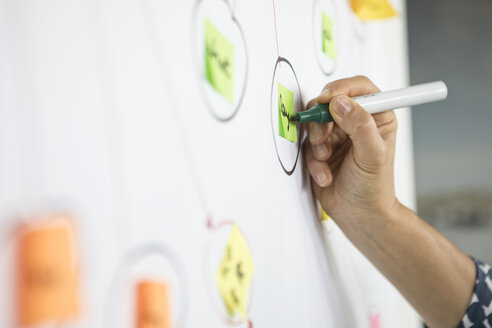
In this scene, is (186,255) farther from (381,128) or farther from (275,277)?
(381,128)

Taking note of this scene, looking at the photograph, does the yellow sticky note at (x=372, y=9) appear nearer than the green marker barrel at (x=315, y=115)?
No

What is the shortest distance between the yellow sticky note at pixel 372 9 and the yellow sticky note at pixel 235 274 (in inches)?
17.1

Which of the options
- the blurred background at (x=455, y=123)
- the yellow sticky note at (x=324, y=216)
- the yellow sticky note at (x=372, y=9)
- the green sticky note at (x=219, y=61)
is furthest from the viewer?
the blurred background at (x=455, y=123)

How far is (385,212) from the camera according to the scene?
0.53 metres

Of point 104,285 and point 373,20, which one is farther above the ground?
point 373,20

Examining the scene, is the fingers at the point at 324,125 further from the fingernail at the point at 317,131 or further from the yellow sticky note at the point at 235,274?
the yellow sticky note at the point at 235,274

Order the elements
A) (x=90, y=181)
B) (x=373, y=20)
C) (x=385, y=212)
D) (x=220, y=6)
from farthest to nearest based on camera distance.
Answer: (x=373, y=20), (x=385, y=212), (x=220, y=6), (x=90, y=181)

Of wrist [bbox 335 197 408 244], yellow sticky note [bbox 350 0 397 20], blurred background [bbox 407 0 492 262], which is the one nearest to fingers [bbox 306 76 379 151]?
wrist [bbox 335 197 408 244]

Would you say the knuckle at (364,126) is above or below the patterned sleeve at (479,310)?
above

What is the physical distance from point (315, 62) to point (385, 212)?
19cm

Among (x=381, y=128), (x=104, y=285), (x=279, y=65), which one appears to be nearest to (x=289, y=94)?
(x=279, y=65)

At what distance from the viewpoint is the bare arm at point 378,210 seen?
1.46 ft

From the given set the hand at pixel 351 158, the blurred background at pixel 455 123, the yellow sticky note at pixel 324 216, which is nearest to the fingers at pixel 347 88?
the hand at pixel 351 158

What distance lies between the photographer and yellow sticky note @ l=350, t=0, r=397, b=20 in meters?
0.64
